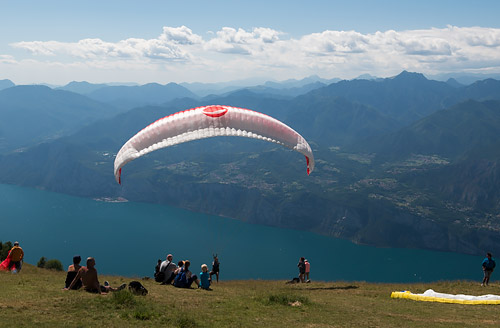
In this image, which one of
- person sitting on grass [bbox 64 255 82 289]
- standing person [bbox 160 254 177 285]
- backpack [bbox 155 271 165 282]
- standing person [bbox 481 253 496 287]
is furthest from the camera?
standing person [bbox 481 253 496 287]

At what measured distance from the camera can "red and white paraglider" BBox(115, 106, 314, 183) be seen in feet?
70.2

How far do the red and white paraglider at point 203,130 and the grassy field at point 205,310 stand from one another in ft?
24.5

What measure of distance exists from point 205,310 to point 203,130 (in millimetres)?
11029

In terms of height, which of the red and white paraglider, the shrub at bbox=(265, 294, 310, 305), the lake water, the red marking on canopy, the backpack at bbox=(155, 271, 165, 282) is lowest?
the lake water

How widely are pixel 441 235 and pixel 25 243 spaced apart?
17420 centimetres

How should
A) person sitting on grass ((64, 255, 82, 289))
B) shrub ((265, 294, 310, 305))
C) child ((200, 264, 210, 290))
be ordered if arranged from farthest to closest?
1. child ((200, 264, 210, 290))
2. shrub ((265, 294, 310, 305))
3. person sitting on grass ((64, 255, 82, 289))

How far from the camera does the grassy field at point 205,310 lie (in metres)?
11.2

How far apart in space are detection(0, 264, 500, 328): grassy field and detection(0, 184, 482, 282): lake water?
9481 cm

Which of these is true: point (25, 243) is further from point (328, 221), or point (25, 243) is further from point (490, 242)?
point (490, 242)

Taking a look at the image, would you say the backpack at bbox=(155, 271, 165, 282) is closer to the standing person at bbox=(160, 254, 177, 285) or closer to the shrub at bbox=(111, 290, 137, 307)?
the standing person at bbox=(160, 254, 177, 285)

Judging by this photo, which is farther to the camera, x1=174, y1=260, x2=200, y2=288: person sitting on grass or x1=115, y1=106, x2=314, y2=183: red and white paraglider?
Answer: x1=115, y1=106, x2=314, y2=183: red and white paraglider

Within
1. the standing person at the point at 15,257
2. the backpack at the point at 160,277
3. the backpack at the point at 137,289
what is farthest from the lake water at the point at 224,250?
the backpack at the point at 137,289

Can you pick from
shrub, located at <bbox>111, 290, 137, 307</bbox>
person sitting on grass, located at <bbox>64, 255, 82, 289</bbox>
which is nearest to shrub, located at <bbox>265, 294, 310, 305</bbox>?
shrub, located at <bbox>111, 290, 137, 307</bbox>

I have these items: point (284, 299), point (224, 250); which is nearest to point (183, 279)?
point (284, 299)
